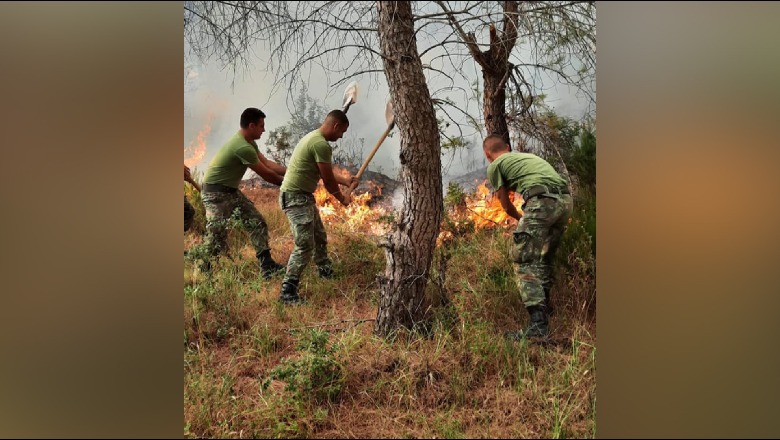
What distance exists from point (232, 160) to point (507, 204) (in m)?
1.61

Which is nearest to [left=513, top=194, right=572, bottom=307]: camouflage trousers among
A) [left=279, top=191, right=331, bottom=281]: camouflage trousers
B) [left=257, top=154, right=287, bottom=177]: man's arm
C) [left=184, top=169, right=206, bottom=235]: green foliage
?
[left=279, top=191, right=331, bottom=281]: camouflage trousers

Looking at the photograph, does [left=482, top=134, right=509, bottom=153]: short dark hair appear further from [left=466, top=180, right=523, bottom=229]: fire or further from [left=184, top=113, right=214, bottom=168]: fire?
[left=184, top=113, right=214, bottom=168]: fire

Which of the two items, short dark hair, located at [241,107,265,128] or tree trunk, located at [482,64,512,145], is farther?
short dark hair, located at [241,107,265,128]

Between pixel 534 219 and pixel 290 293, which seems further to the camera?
pixel 290 293

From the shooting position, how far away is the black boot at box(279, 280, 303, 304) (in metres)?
2.93

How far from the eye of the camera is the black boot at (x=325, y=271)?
300 centimetres

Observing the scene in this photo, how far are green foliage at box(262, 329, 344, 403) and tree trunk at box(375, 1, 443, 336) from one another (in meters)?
A: 0.34

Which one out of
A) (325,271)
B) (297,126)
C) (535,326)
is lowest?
(535,326)

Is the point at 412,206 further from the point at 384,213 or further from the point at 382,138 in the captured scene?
the point at 382,138

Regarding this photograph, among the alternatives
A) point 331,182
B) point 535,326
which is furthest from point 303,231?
point 535,326

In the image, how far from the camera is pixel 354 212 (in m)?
2.98

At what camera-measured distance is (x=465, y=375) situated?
2562 mm

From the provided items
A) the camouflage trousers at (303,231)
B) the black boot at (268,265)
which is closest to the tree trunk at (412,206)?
the camouflage trousers at (303,231)
